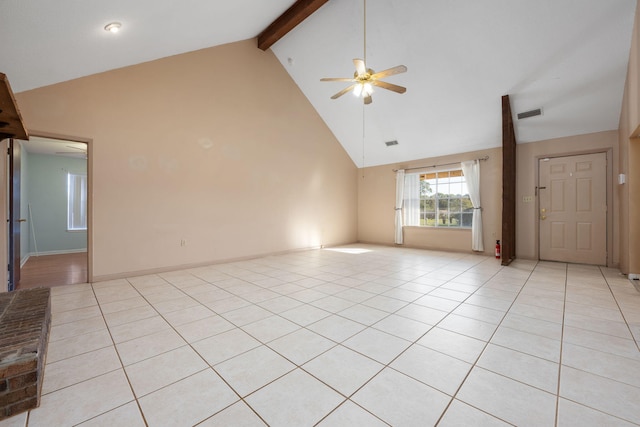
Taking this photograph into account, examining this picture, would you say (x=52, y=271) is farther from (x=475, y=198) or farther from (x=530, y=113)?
(x=530, y=113)

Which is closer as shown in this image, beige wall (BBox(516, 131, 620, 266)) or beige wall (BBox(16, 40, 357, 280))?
beige wall (BBox(16, 40, 357, 280))

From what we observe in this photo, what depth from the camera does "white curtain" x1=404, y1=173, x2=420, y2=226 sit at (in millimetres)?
7070

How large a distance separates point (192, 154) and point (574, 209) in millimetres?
7162

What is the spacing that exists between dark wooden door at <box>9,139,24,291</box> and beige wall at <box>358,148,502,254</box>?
23.3 feet

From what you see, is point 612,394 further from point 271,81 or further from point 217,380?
point 271,81

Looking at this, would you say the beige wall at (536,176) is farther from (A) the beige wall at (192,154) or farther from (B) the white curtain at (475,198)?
(A) the beige wall at (192,154)

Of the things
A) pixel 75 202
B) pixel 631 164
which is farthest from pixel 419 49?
pixel 75 202

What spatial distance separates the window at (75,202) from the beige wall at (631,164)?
1085cm

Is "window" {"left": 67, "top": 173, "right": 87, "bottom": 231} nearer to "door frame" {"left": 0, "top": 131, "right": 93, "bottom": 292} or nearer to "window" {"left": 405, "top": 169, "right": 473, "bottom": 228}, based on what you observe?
"door frame" {"left": 0, "top": 131, "right": 93, "bottom": 292}

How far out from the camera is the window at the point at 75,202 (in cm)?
686

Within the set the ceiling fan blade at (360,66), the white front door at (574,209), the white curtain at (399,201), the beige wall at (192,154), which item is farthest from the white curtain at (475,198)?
the ceiling fan blade at (360,66)

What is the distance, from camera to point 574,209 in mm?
5066

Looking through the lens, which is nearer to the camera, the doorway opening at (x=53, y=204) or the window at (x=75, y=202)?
the doorway opening at (x=53, y=204)

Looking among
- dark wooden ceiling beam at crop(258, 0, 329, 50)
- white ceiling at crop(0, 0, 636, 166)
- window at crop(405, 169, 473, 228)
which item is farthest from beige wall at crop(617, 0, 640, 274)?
dark wooden ceiling beam at crop(258, 0, 329, 50)
